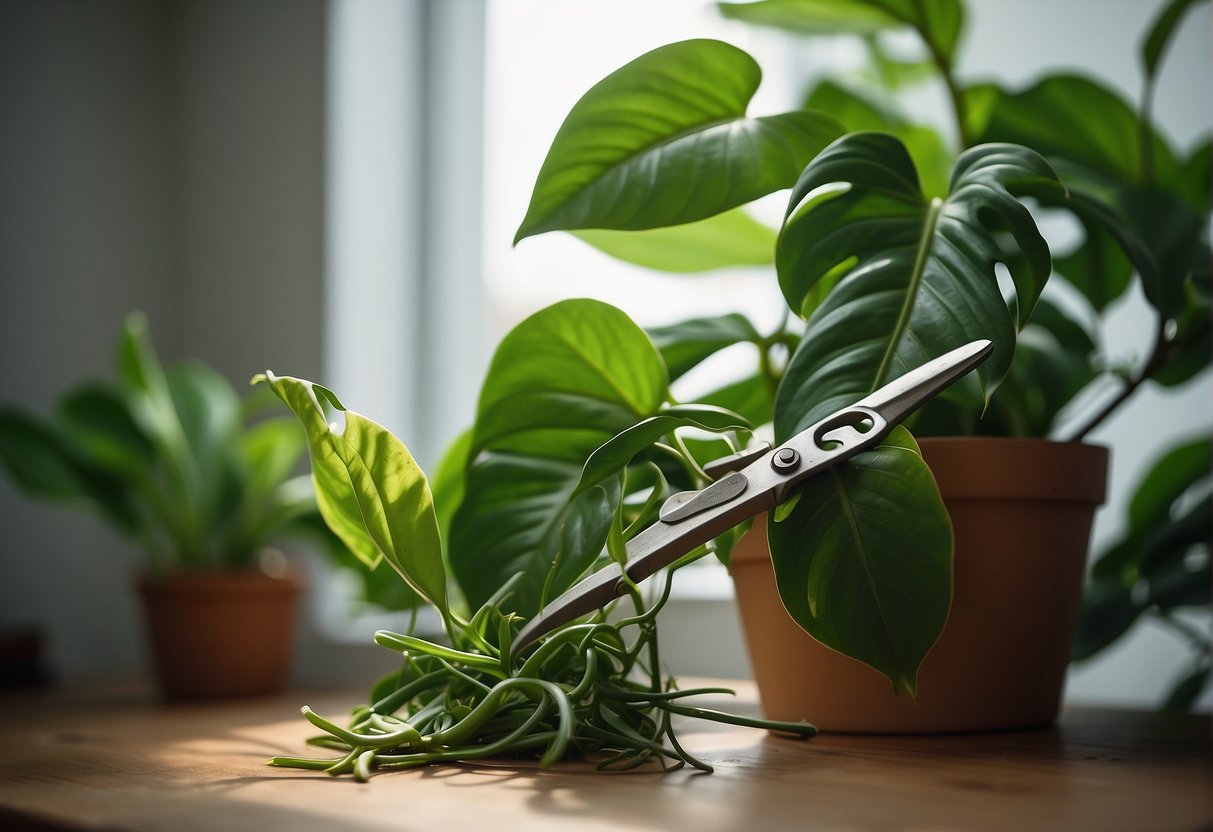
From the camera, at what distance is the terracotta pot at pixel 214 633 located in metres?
1.03

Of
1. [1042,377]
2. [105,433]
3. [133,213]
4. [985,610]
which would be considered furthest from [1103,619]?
[133,213]

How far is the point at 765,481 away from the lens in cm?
47

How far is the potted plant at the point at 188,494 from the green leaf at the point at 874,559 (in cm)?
75

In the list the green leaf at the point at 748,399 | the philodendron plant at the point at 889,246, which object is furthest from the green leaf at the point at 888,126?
the green leaf at the point at 748,399

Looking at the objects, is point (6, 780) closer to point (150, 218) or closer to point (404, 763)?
point (404, 763)

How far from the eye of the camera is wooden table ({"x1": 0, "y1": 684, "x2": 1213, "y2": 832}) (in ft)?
1.22

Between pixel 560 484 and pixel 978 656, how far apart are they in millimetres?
239

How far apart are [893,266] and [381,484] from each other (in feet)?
0.87

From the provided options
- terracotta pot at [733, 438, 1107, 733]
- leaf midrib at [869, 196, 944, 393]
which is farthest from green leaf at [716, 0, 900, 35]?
terracotta pot at [733, 438, 1107, 733]

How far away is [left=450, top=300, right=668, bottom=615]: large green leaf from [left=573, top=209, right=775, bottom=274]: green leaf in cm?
13

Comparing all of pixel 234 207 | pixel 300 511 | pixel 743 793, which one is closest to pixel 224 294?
pixel 234 207

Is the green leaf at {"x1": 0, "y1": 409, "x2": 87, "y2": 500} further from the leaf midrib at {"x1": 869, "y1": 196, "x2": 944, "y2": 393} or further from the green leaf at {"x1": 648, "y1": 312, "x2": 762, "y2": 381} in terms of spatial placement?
the leaf midrib at {"x1": 869, "y1": 196, "x2": 944, "y2": 393}

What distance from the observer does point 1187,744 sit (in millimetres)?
551

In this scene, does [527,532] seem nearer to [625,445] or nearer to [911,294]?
[625,445]
